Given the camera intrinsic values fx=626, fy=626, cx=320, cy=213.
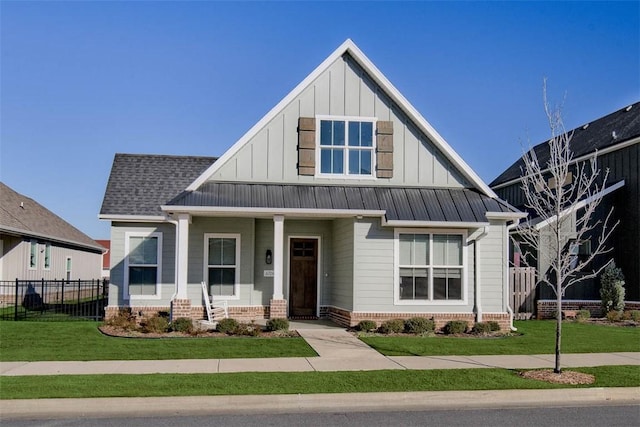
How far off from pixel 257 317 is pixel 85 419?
1022 cm

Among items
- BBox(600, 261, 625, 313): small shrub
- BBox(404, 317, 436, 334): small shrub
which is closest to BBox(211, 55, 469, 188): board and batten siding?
BBox(404, 317, 436, 334): small shrub

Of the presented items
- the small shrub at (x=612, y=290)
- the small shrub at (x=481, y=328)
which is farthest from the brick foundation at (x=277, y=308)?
the small shrub at (x=612, y=290)

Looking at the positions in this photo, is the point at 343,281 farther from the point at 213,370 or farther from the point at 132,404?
the point at 132,404

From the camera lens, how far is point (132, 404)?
28.5 feet

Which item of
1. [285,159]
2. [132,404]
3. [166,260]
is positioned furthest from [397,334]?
[132,404]

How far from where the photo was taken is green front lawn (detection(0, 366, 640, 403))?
9.16 meters

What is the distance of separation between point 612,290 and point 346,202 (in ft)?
35.1

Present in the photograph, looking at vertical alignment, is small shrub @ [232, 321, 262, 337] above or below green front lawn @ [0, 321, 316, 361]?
above

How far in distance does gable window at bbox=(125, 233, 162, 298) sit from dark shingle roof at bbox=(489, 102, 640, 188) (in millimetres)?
14455

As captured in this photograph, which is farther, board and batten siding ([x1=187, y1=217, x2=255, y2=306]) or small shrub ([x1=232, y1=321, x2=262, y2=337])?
board and batten siding ([x1=187, y1=217, x2=255, y2=306])

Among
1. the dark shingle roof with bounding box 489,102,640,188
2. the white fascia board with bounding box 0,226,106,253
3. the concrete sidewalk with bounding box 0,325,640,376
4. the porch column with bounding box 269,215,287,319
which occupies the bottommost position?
the concrete sidewalk with bounding box 0,325,640,376

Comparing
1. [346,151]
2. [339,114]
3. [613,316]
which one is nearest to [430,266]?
[346,151]

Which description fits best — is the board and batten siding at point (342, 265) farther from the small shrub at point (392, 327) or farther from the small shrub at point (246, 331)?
the small shrub at point (246, 331)

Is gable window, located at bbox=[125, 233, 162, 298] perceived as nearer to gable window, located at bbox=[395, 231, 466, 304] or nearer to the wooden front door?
the wooden front door
